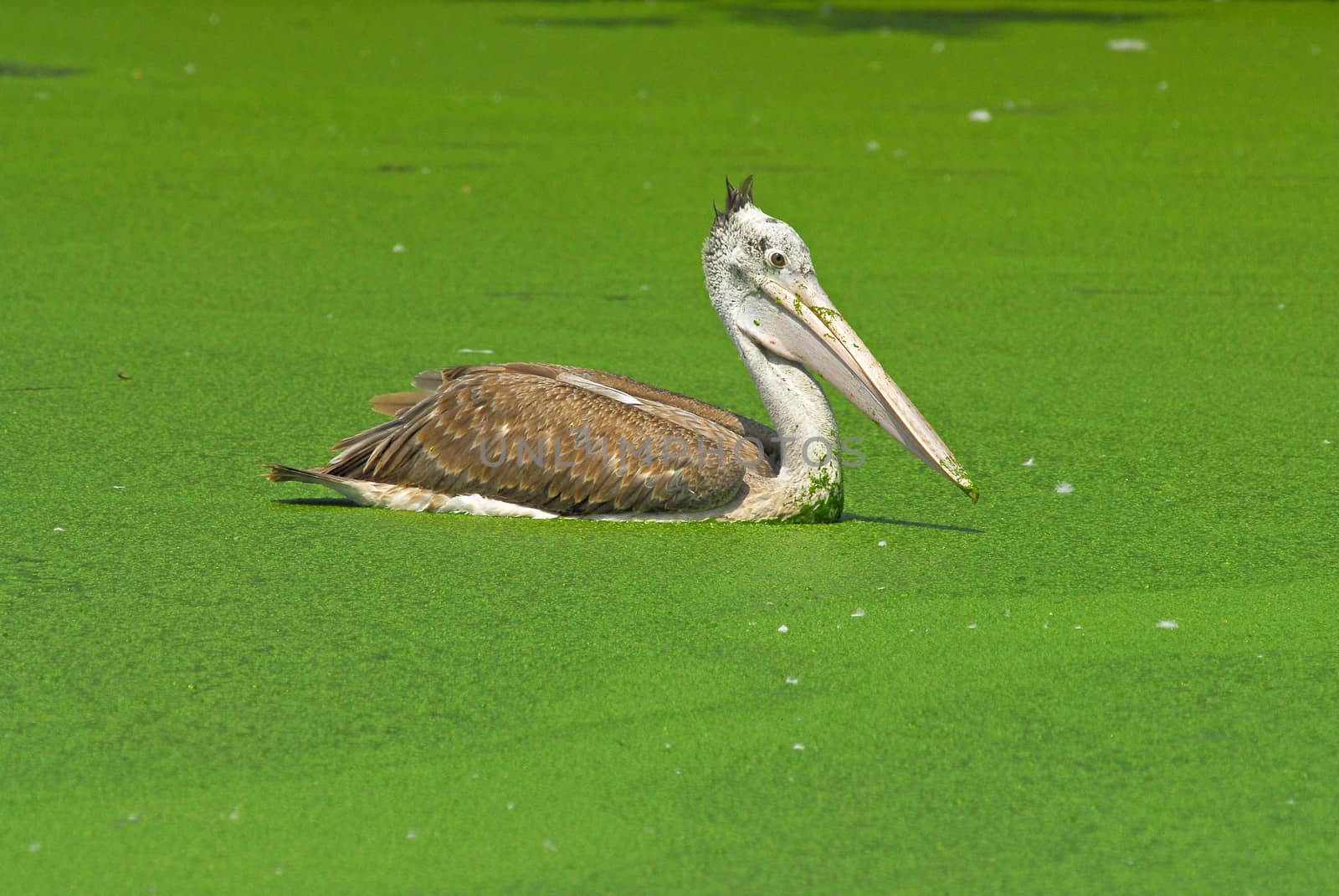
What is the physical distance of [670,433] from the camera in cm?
→ 436

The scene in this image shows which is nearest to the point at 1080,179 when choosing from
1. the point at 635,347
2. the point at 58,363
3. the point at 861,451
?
the point at 635,347

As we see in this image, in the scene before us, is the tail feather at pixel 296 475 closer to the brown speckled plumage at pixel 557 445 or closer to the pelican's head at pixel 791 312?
the brown speckled plumage at pixel 557 445

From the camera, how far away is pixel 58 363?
5762 mm

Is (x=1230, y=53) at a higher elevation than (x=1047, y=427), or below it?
higher

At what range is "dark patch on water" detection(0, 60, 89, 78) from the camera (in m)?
11.5

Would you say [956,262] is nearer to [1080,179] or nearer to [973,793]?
[1080,179]

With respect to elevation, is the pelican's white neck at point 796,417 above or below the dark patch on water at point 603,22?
below

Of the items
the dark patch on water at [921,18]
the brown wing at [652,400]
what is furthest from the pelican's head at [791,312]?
the dark patch on water at [921,18]

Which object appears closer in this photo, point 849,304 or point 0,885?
point 0,885

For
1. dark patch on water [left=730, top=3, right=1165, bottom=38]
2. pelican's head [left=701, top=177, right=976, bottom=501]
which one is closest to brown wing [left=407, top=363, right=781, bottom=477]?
pelican's head [left=701, top=177, right=976, bottom=501]

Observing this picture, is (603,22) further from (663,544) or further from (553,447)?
(663,544)

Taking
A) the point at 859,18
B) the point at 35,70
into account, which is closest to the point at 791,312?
the point at 35,70

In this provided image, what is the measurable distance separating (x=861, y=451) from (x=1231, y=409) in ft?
3.63

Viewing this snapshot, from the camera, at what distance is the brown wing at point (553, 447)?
4.35 meters
